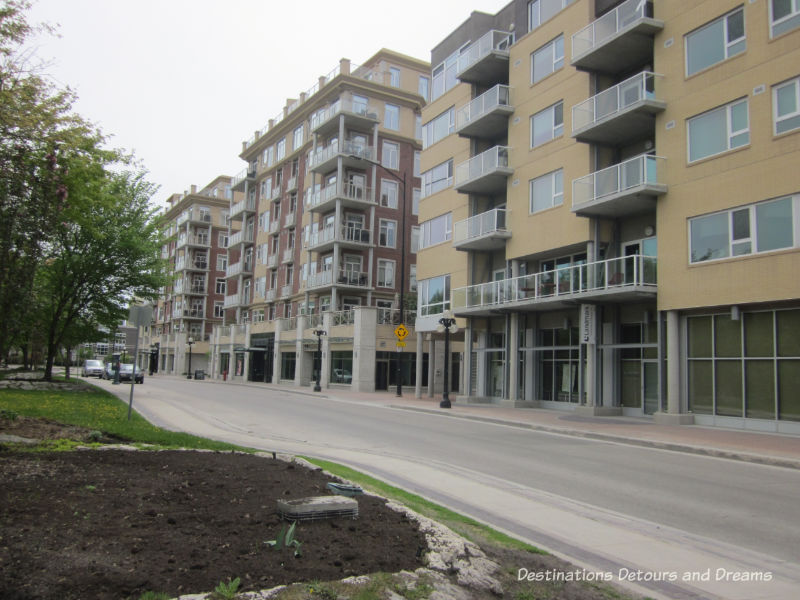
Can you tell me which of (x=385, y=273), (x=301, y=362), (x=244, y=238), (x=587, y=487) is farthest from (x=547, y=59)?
(x=244, y=238)

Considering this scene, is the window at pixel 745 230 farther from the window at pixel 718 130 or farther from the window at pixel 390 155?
the window at pixel 390 155

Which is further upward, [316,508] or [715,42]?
[715,42]

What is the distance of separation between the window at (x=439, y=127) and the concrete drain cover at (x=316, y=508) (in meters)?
30.5

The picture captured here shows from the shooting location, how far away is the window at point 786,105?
17453 mm

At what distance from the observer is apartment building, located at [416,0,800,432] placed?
18.1 metres

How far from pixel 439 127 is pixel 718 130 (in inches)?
739

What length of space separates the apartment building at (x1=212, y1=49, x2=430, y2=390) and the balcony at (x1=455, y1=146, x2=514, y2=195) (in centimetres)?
1273

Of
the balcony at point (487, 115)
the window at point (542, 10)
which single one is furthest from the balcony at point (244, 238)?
the window at point (542, 10)

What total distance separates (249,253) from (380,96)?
2440 centimetres

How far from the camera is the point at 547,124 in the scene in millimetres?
27453

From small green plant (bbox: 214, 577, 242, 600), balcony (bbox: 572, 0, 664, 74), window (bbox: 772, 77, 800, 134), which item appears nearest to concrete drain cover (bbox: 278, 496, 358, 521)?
small green plant (bbox: 214, 577, 242, 600)

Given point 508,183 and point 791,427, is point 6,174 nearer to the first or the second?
point 791,427

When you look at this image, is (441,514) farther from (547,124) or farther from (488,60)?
(488,60)

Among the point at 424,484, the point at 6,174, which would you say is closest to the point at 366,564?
the point at 424,484
